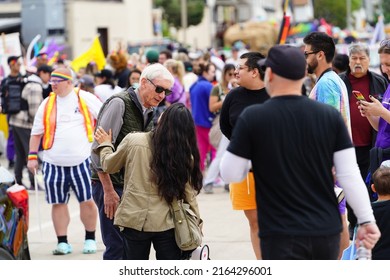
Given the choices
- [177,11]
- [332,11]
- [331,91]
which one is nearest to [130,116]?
[331,91]

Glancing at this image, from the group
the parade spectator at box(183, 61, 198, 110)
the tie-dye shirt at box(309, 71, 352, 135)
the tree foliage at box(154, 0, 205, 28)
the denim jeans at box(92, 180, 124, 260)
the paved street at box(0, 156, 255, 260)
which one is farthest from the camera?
the tree foliage at box(154, 0, 205, 28)

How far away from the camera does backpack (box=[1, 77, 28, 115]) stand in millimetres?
14406

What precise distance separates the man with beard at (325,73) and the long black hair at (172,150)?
138cm

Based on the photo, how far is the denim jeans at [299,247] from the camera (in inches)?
188

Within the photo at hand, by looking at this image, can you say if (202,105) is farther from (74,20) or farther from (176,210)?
(74,20)

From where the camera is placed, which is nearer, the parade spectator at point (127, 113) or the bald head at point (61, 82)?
the parade spectator at point (127, 113)

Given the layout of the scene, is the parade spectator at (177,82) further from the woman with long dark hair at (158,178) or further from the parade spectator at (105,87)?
the woman with long dark hair at (158,178)

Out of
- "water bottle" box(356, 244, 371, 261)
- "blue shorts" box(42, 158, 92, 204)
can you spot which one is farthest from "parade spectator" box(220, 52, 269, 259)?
"blue shorts" box(42, 158, 92, 204)

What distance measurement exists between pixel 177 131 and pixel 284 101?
147 centimetres

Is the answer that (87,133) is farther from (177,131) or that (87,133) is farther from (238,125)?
(238,125)

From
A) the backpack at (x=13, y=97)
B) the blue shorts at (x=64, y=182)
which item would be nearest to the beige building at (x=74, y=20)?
the backpack at (x=13, y=97)

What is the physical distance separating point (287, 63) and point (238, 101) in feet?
7.80

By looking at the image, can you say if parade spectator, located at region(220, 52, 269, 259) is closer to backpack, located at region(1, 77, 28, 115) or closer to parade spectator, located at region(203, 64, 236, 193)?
parade spectator, located at region(203, 64, 236, 193)
